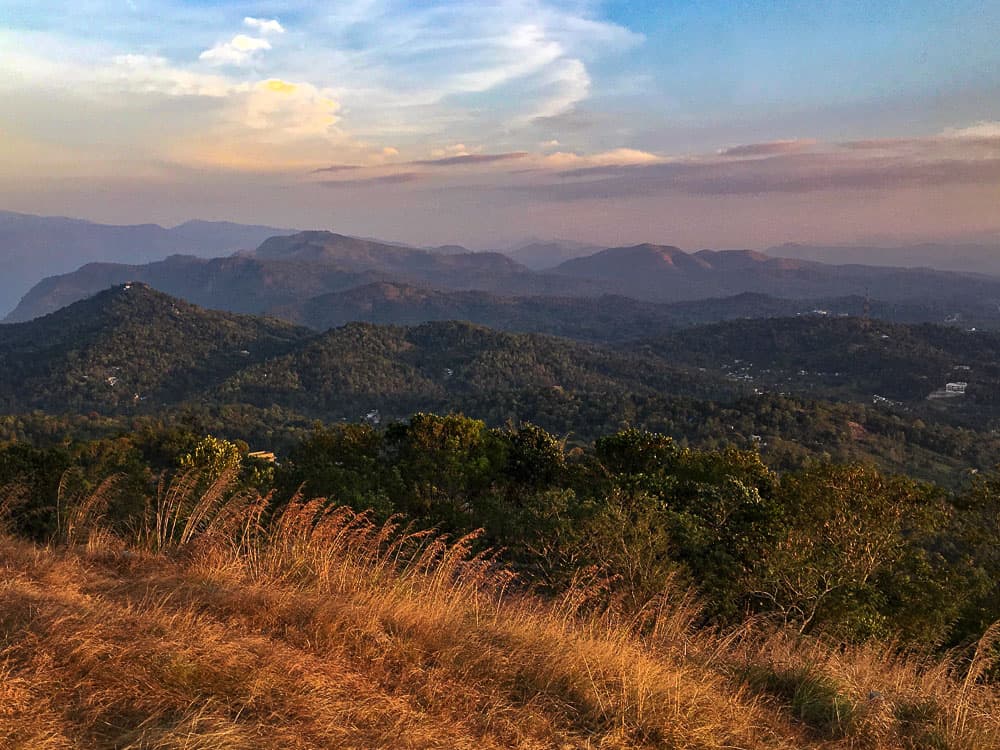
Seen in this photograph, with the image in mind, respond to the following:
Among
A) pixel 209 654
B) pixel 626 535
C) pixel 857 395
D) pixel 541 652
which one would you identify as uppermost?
pixel 209 654

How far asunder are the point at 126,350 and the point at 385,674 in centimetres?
12983

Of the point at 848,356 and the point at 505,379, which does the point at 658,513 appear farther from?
the point at 848,356

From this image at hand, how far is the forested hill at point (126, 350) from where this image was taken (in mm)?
97062

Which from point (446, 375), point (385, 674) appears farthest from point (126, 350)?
point (385, 674)

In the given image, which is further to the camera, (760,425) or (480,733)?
(760,425)

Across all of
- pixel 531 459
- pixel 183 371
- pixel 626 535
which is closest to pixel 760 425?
pixel 531 459

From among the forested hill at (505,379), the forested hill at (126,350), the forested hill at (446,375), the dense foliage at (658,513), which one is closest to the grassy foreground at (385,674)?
the dense foliage at (658,513)

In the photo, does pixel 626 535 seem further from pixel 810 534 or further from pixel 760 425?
pixel 760 425

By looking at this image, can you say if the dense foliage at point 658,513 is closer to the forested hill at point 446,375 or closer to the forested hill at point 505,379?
the forested hill at point 505,379

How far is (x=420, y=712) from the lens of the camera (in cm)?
291

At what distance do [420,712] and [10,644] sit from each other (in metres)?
2.22

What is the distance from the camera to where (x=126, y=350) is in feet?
369

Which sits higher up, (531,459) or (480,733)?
(480,733)

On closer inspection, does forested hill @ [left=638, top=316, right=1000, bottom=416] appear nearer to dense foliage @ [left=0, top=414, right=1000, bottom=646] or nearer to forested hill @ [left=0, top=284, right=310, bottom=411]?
dense foliage @ [left=0, top=414, right=1000, bottom=646]
